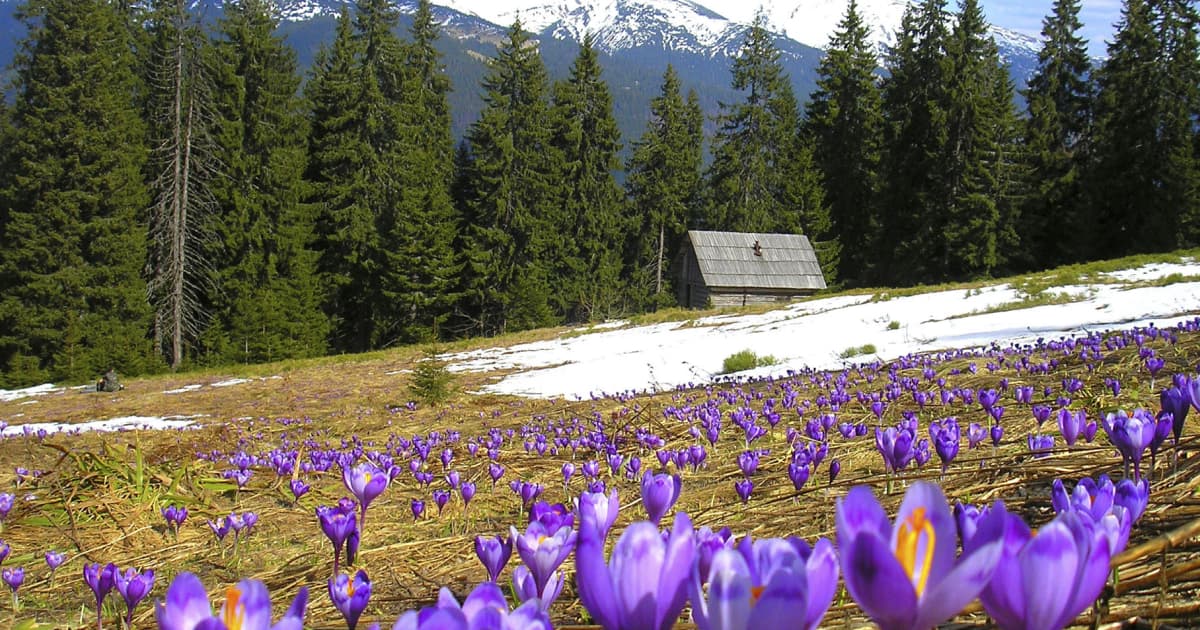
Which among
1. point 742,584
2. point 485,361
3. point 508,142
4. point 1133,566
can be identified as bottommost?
point 485,361

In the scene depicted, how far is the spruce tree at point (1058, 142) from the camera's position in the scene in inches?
1341

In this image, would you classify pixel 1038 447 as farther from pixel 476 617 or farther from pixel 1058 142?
pixel 1058 142

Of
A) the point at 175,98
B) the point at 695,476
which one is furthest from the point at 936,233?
the point at 695,476

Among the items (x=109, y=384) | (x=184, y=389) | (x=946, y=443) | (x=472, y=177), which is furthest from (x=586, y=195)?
(x=946, y=443)

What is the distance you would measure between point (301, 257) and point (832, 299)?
2081 centimetres

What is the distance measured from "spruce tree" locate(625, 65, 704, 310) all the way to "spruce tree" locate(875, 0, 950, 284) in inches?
404

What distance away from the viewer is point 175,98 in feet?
83.6

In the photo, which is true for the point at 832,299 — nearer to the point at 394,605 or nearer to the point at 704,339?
the point at 704,339

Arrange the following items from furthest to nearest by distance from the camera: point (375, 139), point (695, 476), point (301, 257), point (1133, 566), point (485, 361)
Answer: point (375, 139)
point (301, 257)
point (485, 361)
point (695, 476)
point (1133, 566)

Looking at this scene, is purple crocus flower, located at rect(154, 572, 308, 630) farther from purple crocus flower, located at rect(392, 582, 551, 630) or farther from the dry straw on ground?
the dry straw on ground

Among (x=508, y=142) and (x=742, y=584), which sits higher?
(x=508, y=142)

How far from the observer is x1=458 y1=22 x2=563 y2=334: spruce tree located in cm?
3353

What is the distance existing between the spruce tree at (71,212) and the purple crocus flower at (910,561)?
24923 mm

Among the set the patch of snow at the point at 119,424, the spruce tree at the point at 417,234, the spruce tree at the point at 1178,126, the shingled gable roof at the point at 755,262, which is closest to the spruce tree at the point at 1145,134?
the spruce tree at the point at 1178,126
